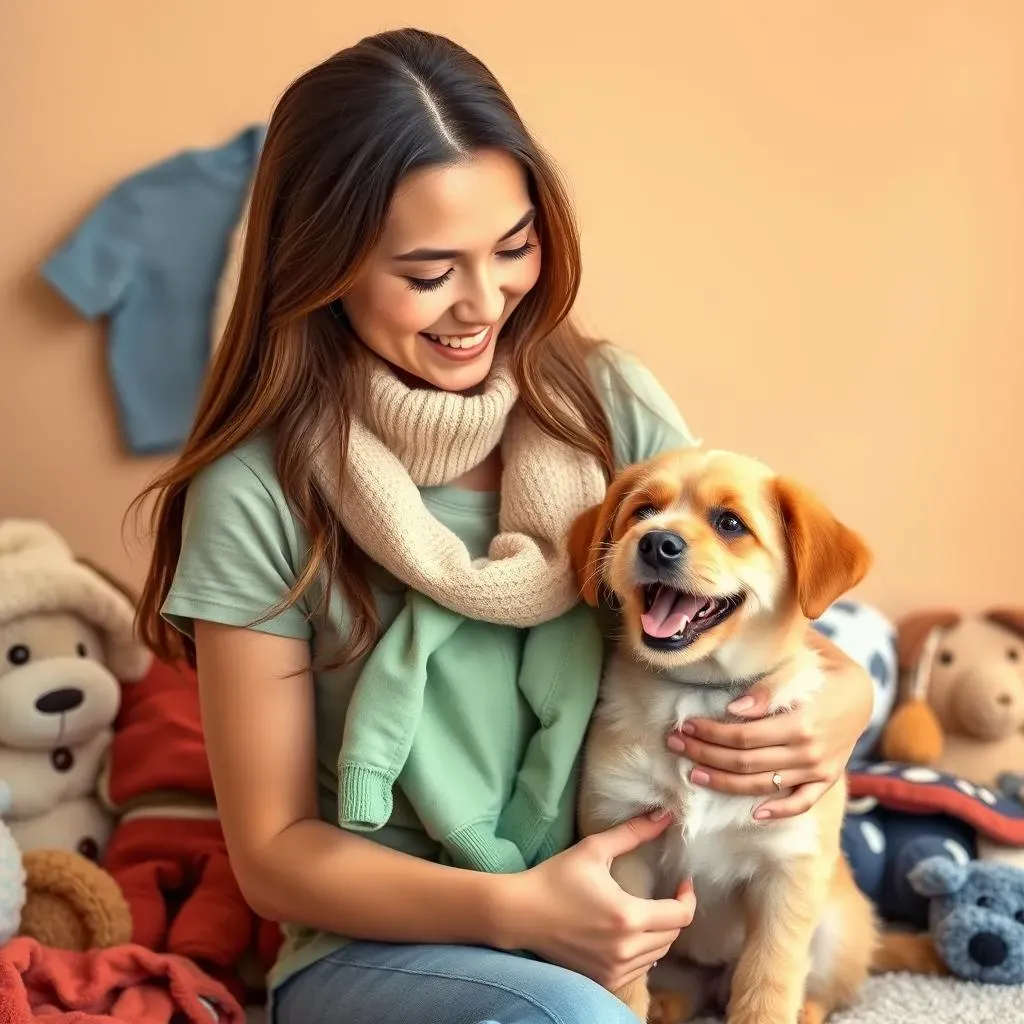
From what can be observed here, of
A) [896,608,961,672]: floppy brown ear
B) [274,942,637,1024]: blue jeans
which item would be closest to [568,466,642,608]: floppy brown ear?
[274,942,637,1024]: blue jeans

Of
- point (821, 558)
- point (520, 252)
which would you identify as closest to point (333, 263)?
point (520, 252)

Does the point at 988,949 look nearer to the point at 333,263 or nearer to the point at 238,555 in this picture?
the point at 238,555

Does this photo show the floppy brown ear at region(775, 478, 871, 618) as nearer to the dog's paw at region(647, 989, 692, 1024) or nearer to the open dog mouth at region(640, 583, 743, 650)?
the open dog mouth at region(640, 583, 743, 650)

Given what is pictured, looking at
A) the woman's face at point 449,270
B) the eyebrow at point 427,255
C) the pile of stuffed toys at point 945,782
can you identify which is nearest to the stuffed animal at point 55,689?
the woman's face at point 449,270

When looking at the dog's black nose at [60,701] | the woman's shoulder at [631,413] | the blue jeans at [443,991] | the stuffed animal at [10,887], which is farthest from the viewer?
the dog's black nose at [60,701]

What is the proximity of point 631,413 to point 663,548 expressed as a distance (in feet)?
1.10

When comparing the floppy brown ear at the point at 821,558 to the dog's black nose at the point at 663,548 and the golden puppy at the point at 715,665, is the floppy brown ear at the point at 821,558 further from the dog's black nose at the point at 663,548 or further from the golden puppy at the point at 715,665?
the dog's black nose at the point at 663,548

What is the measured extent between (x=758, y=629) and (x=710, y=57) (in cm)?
110

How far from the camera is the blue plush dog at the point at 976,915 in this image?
1463mm

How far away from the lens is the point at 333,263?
121 cm

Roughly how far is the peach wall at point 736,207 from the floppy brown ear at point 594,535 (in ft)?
2.53

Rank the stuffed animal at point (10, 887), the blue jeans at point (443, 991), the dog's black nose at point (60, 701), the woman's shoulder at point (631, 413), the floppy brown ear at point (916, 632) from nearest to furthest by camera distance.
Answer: the blue jeans at point (443, 991) < the stuffed animal at point (10, 887) < the woman's shoulder at point (631, 413) < the dog's black nose at point (60, 701) < the floppy brown ear at point (916, 632)

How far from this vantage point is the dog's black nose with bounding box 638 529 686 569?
3.94ft

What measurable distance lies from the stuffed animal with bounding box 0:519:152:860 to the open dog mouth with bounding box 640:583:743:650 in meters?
0.79
